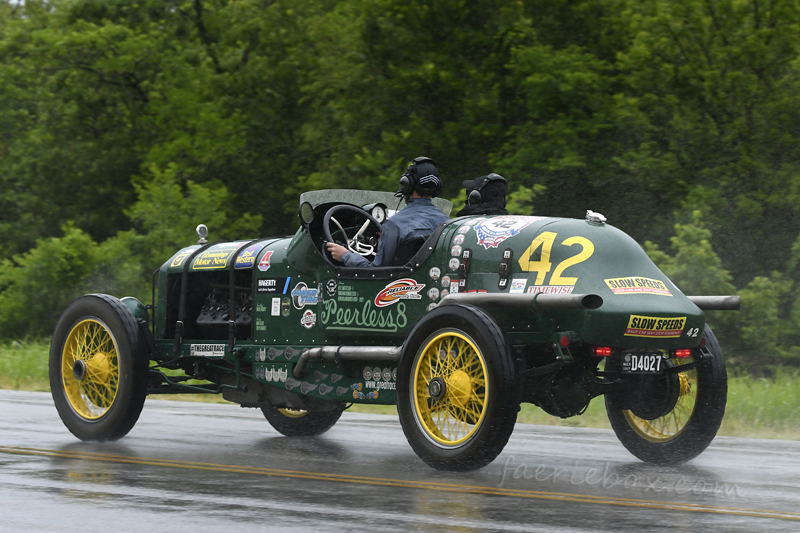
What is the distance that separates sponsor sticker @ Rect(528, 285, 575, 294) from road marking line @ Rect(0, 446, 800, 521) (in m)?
1.28

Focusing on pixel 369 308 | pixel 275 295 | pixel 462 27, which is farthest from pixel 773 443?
pixel 462 27

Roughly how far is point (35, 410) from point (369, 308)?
4983 mm

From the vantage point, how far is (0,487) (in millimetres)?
6641

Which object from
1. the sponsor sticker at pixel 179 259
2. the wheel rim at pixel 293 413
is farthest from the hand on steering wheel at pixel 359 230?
the wheel rim at pixel 293 413

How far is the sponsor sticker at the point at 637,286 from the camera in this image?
715 cm

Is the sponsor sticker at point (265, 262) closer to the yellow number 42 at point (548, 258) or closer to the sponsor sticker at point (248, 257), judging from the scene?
the sponsor sticker at point (248, 257)

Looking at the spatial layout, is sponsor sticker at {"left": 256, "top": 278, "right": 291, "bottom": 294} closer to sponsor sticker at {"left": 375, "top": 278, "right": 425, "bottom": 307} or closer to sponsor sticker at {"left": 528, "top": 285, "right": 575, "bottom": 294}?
sponsor sticker at {"left": 375, "top": 278, "right": 425, "bottom": 307}

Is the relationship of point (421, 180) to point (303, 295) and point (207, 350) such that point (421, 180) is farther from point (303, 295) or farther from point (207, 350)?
point (207, 350)

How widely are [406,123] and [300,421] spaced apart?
1296 cm

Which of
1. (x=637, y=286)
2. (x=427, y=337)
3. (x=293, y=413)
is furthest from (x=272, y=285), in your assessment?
(x=637, y=286)

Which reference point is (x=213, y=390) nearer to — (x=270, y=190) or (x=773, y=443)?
(x=773, y=443)

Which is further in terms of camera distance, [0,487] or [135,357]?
[135,357]

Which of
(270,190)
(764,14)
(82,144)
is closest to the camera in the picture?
(764,14)

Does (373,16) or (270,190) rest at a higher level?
(373,16)
